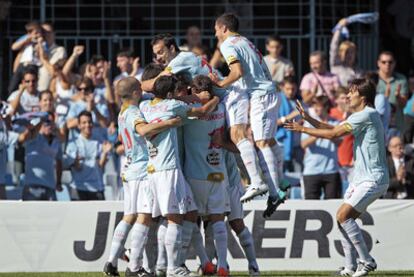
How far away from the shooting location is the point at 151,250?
1595 cm

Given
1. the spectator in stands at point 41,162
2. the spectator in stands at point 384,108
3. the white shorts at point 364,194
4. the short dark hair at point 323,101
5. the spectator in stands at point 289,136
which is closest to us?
the white shorts at point 364,194

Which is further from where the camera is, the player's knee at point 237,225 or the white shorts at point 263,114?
the white shorts at point 263,114

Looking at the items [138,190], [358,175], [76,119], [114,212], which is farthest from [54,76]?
[358,175]

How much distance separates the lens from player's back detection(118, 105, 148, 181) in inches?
585

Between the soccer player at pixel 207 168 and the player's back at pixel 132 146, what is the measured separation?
696 mm

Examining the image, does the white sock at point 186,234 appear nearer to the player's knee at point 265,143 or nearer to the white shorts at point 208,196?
the white shorts at point 208,196

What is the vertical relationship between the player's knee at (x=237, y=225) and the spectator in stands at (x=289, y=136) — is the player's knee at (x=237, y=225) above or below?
below

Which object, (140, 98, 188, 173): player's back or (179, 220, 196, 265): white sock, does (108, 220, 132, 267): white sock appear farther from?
(140, 98, 188, 173): player's back

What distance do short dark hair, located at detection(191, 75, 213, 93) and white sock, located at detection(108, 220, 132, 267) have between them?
183 cm

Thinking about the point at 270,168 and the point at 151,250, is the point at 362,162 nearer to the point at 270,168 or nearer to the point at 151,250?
the point at 270,168

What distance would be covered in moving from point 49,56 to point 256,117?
6.63 metres

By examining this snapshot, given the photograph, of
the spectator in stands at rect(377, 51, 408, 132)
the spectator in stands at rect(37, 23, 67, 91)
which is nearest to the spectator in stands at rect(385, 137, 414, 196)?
the spectator in stands at rect(377, 51, 408, 132)

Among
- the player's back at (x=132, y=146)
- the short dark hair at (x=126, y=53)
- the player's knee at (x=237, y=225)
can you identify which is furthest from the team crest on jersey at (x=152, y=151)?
the short dark hair at (x=126, y=53)

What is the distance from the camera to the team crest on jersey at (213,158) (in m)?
14.5
